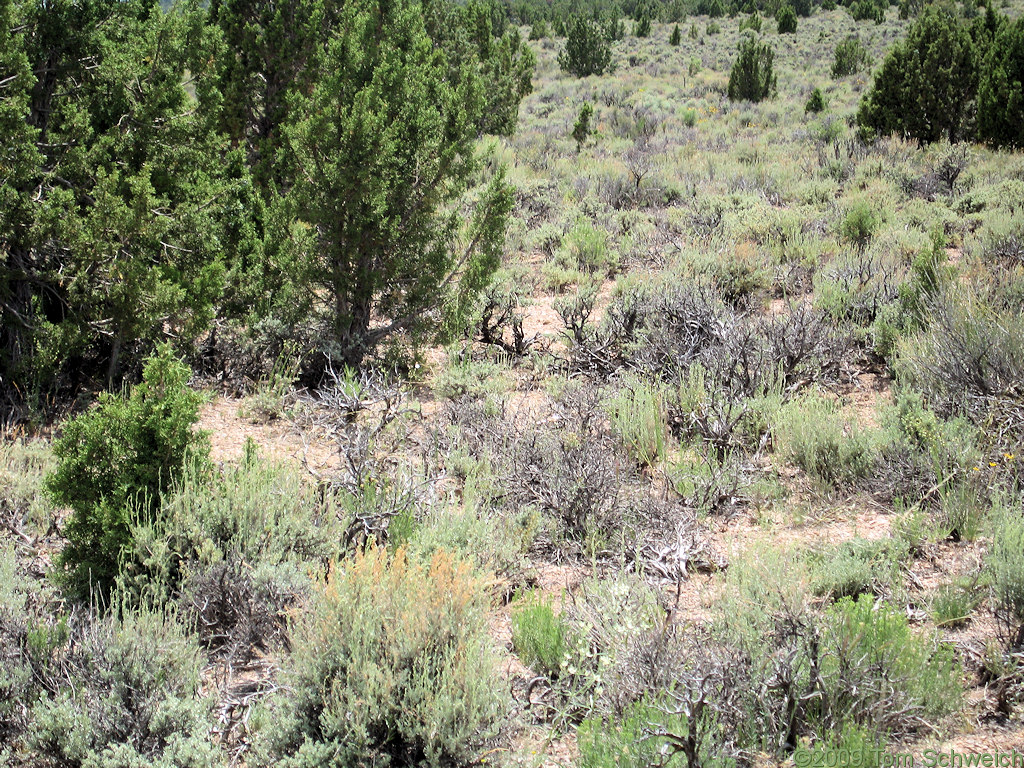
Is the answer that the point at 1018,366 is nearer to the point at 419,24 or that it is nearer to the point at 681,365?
the point at 681,365

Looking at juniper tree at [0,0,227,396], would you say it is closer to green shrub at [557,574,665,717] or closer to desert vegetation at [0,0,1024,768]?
desert vegetation at [0,0,1024,768]

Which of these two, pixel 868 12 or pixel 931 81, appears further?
pixel 868 12

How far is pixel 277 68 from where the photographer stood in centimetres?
762

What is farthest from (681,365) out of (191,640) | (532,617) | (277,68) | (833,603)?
(277,68)

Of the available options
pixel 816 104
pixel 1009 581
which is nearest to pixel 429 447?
pixel 1009 581

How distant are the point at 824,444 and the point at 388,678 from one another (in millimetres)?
3135

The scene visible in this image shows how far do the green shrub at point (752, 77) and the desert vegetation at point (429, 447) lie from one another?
14.5 metres

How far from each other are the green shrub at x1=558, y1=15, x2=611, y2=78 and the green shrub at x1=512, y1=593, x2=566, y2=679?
95.6 feet

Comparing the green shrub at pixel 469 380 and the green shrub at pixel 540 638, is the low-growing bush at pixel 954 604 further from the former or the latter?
the green shrub at pixel 469 380

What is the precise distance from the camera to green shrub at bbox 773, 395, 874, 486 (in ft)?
14.2

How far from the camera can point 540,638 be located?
2926 millimetres

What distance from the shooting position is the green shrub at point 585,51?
93.0ft

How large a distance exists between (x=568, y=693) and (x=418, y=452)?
2.39m

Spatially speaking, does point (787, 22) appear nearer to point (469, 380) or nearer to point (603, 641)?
point (469, 380)
